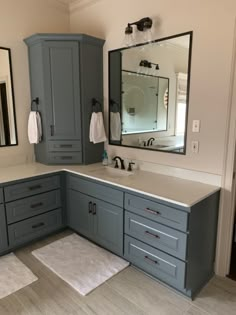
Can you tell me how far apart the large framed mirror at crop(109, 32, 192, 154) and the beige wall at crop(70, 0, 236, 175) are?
0.24ft

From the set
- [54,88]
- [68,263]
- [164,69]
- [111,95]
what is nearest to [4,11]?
[54,88]

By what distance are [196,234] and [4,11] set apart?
2.96 meters

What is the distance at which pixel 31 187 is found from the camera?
8.05ft

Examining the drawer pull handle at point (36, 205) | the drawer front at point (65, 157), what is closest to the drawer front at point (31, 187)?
the drawer pull handle at point (36, 205)

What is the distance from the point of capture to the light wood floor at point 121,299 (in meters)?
1.76

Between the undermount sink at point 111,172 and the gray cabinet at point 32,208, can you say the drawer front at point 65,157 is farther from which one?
the undermount sink at point 111,172

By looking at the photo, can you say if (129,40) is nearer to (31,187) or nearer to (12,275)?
(31,187)

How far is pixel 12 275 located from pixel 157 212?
142 centimetres

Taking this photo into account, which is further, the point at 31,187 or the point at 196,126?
the point at 31,187

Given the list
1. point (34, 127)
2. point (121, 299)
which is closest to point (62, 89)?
point (34, 127)

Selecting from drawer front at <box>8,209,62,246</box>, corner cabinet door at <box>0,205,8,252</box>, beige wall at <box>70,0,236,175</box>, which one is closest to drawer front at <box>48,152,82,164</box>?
drawer front at <box>8,209,62,246</box>

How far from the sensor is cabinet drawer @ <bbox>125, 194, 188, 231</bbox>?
1.76 metres

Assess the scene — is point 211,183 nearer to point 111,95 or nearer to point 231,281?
point 231,281

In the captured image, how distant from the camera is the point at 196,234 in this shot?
183 centimetres
